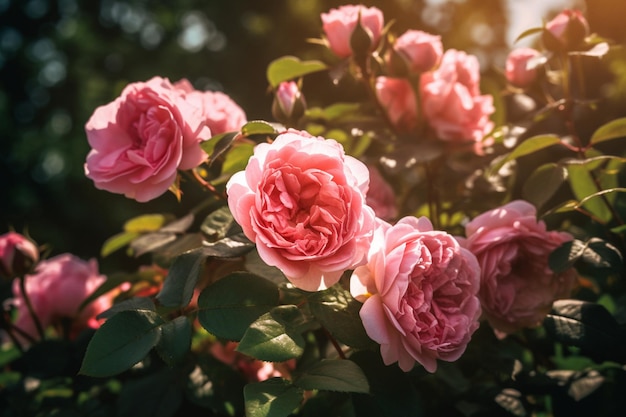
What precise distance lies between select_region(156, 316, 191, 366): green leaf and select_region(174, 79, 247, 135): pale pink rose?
0.86 feet

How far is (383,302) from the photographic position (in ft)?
1.84

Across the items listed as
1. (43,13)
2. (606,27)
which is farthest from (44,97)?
(606,27)

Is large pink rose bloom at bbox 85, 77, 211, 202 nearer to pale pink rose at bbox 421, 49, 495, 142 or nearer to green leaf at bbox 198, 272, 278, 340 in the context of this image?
green leaf at bbox 198, 272, 278, 340

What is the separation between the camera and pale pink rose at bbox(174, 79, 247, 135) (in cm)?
75

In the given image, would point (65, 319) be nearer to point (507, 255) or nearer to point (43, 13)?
point (507, 255)

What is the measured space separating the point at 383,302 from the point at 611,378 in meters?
0.43

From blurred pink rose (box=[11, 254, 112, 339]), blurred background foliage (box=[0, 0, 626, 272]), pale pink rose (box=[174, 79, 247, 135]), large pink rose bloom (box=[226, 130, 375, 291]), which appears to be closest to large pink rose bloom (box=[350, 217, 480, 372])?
large pink rose bloom (box=[226, 130, 375, 291])

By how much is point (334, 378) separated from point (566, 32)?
1.99 feet

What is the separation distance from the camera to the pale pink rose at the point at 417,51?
2.91 ft

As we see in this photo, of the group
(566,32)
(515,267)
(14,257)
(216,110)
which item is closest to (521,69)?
(566,32)

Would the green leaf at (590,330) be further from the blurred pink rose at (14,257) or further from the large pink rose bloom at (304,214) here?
the blurred pink rose at (14,257)

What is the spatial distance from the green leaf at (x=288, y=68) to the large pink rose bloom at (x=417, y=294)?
14.4 inches

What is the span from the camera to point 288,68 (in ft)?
2.93

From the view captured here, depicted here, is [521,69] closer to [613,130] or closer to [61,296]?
[613,130]
